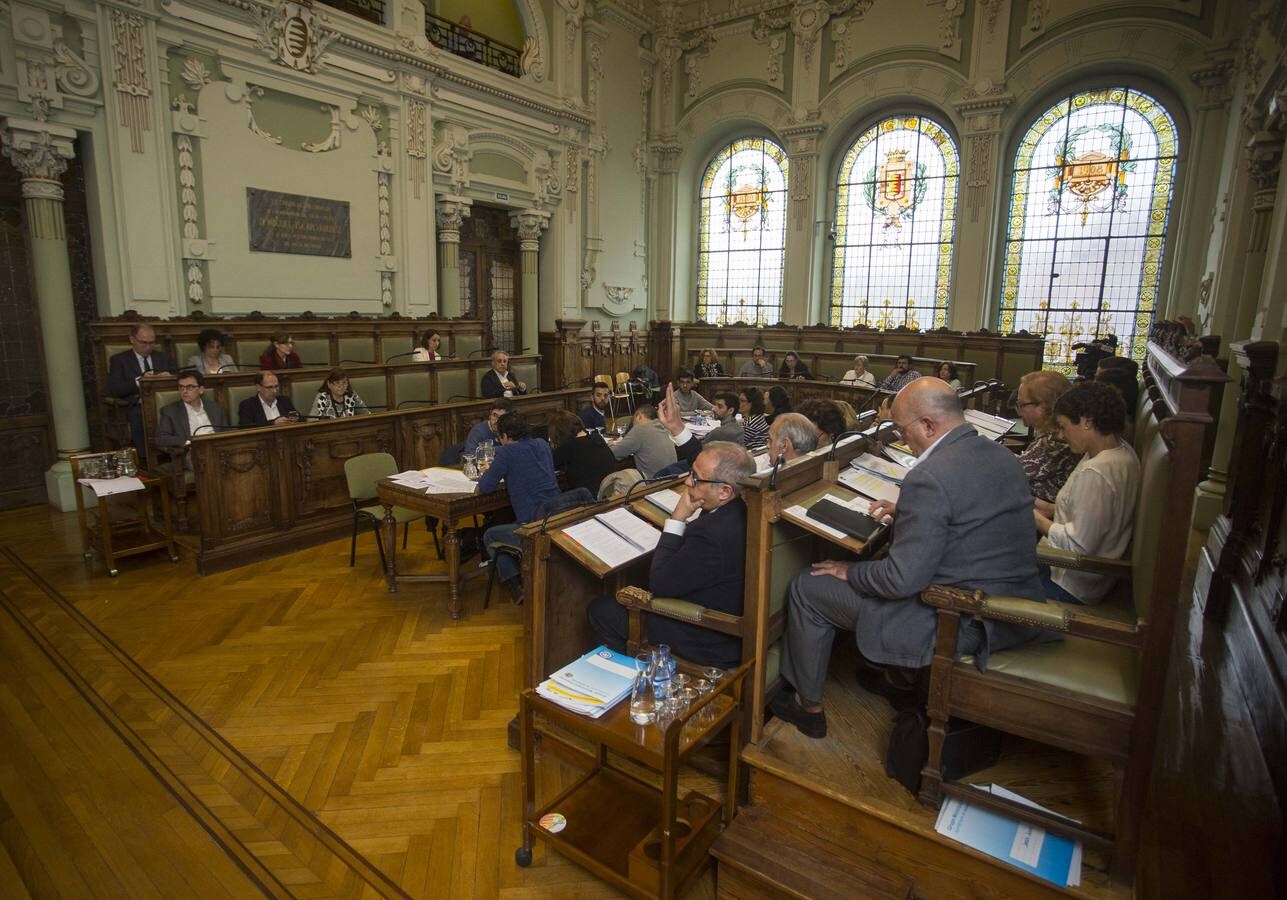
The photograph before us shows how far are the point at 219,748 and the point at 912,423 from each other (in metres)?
3.18

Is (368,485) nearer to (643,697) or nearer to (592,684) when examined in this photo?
(592,684)

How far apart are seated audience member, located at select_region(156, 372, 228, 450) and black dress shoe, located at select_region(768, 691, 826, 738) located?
15.1 ft

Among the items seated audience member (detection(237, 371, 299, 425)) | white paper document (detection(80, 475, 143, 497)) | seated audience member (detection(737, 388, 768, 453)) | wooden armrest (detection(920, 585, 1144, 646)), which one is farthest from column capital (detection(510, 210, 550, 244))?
wooden armrest (detection(920, 585, 1144, 646))

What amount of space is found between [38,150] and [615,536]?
685 cm

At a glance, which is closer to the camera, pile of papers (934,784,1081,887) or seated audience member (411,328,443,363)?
pile of papers (934,784,1081,887)

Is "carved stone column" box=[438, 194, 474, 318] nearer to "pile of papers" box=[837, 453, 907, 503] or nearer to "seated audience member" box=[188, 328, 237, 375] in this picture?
"seated audience member" box=[188, 328, 237, 375]

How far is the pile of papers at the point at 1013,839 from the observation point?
208cm

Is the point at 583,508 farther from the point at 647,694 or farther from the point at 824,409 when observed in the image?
the point at 824,409

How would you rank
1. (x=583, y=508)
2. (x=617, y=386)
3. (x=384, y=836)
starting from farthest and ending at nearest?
(x=617, y=386), (x=583, y=508), (x=384, y=836)

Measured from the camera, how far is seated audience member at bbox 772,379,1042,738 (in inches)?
89.9

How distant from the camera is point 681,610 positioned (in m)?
2.65

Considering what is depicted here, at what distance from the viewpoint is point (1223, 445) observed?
18.7ft

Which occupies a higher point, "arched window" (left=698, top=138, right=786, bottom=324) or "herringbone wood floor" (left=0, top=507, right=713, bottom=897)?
"arched window" (left=698, top=138, right=786, bottom=324)

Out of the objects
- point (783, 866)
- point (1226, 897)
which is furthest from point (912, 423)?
point (1226, 897)
